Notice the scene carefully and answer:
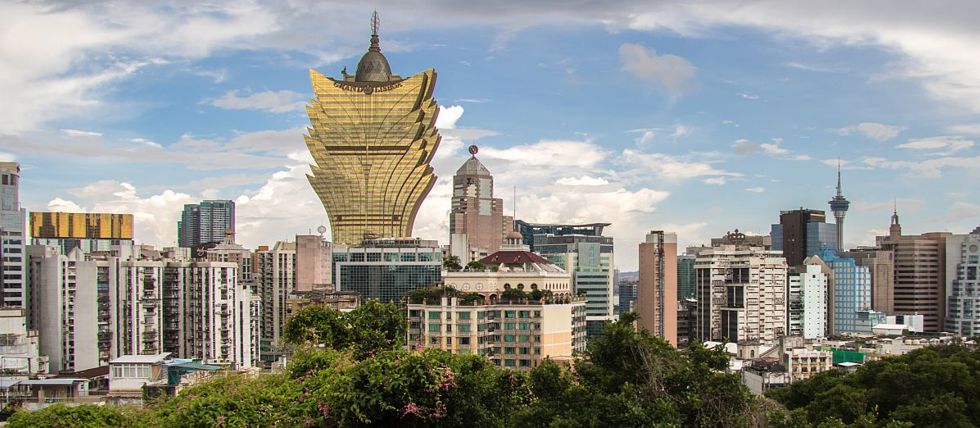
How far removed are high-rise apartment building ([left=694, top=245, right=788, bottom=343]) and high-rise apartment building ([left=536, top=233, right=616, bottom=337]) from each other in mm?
7493

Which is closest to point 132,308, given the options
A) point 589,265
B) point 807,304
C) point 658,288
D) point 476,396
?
point 658,288

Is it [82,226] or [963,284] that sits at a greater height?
[82,226]

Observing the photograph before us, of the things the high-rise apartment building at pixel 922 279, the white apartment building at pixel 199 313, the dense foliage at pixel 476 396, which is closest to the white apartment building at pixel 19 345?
the white apartment building at pixel 199 313

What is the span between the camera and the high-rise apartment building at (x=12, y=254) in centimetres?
5397

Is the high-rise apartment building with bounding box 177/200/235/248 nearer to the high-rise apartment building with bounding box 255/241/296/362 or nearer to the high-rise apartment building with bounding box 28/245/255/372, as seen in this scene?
the high-rise apartment building with bounding box 255/241/296/362

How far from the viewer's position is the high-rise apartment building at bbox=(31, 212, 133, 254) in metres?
98.2

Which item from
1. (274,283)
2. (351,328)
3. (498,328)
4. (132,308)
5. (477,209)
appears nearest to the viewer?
(351,328)

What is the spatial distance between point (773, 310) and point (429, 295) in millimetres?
48719

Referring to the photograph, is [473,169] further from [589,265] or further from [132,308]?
[132,308]

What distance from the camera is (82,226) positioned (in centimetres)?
10056

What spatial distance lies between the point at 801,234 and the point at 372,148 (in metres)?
58.1

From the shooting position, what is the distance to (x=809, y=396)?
30.5 meters

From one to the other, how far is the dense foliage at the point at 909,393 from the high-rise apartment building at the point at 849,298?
237 feet

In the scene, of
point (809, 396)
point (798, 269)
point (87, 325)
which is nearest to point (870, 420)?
point (809, 396)
